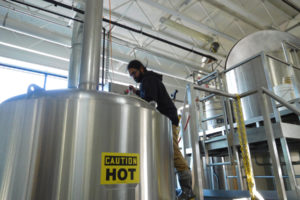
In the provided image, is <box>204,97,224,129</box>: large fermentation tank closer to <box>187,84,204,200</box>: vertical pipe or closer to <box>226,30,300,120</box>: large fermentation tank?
<box>226,30,300,120</box>: large fermentation tank

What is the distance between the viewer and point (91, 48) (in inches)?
57.5

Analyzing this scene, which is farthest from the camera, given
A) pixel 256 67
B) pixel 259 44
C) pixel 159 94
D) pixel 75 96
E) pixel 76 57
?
pixel 259 44

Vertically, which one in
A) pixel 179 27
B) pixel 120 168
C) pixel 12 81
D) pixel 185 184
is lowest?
pixel 185 184

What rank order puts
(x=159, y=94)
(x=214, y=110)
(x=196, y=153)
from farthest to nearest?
(x=214, y=110) → (x=159, y=94) → (x=196, y=153)

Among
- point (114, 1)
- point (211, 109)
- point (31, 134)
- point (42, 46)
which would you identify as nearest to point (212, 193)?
point (31, 134)

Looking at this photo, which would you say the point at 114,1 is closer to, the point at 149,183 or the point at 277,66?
the point at 277,66

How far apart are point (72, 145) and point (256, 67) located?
2.95 m

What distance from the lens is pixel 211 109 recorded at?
4652 millimetres

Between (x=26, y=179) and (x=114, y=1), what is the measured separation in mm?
5292

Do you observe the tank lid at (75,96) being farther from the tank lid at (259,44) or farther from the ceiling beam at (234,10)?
the ceiling beam at (234,10)

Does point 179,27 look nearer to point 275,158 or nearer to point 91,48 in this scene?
point 275,158

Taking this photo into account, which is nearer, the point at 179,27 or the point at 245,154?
the point at 245,154

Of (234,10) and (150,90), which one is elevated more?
(234,10)

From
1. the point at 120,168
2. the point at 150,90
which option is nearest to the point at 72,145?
the point at 120,168
